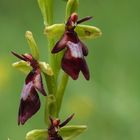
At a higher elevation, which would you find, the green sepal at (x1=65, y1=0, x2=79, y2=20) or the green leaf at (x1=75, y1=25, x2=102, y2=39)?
the green sepal at (x1=65, y1=0, x2=79, y2=20)

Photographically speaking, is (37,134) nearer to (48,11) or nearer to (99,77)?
(48,11)

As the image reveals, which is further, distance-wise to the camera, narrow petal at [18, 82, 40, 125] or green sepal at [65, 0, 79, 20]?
green sepal at [65, 0, 79, 20]

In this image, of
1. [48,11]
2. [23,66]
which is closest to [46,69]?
[23,66]

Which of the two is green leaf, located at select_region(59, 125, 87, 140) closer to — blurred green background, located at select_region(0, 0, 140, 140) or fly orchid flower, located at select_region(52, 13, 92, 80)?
fly orchid flower, located at select_region(52, 13, 92, 80)

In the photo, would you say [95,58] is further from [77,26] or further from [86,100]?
[77,26]

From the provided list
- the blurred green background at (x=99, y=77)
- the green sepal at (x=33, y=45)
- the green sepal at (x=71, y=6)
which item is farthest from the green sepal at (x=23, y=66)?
the blurred green background at (x=99, y=77)

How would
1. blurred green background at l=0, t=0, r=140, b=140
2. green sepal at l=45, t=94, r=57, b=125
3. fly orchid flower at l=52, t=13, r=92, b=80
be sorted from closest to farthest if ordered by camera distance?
fly orchid flower at l=52, t=13, r=92, b=80
green sepal at l=45, t=94, r=57, b=125
blurred green background at l=0, t=0, r=140, b=140

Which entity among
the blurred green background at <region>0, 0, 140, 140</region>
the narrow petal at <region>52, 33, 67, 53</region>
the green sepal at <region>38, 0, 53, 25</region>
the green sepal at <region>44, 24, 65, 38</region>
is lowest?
the blurred green background at <region>0, 0, 140, 140</region>

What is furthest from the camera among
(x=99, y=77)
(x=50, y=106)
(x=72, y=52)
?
(x=99, y=77)

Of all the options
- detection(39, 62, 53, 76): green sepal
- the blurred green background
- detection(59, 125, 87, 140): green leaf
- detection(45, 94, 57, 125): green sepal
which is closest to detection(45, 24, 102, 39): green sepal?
detection(39, 62, 53, 76): green sepal
